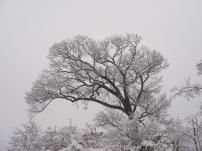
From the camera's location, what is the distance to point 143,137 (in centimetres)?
1023

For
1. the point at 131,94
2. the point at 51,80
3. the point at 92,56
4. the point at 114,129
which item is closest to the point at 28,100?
the point at 51,80

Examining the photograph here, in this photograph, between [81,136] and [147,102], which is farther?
[147,102]

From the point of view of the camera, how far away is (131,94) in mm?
20250

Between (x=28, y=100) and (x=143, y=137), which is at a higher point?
(x=28, y=100)

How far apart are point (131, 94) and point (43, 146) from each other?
1043 centimetres

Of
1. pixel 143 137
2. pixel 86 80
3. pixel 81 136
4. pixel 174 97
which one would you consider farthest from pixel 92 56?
pixel 143 137

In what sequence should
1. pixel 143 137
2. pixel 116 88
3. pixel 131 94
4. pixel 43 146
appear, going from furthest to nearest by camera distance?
pixel 131 94
pixel 116 88
pixel 43 146
pixel 143 137

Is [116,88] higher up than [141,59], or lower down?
lower down

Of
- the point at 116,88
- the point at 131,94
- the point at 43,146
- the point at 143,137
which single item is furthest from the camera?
the point at 131,94

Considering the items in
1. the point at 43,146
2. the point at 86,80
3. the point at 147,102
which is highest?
the point at 86,80

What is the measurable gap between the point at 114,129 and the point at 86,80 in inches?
338

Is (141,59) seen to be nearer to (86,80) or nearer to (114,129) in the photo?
(86,80)

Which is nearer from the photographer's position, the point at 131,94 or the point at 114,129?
the point at 114,129

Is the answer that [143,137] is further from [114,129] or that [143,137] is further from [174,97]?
[174,97]
